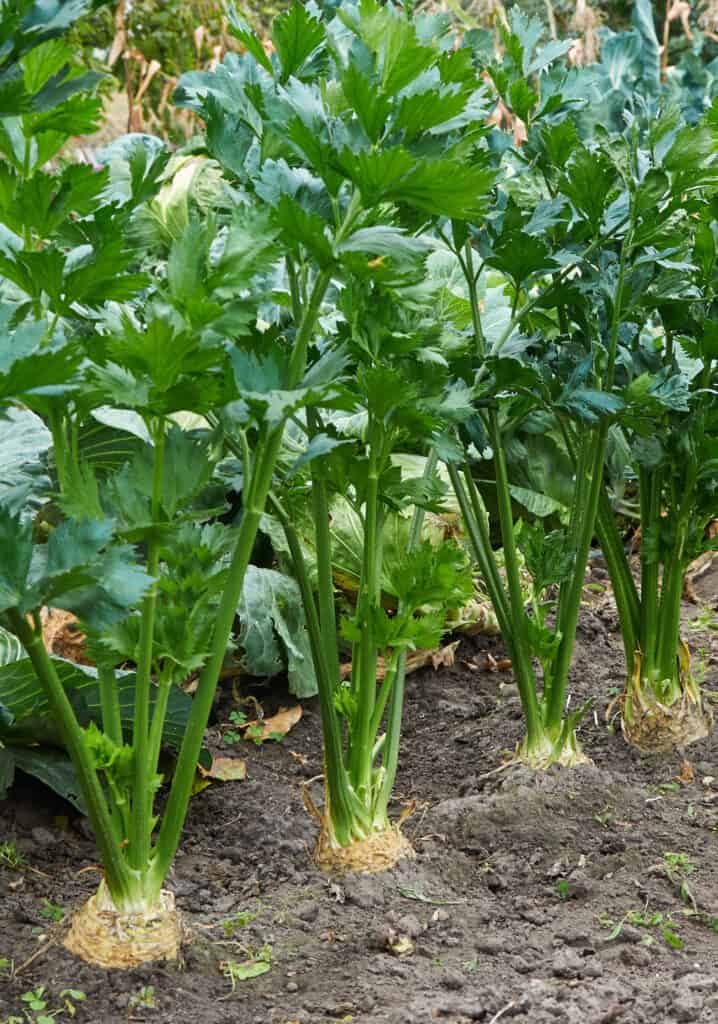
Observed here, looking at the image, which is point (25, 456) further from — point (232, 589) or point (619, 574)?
point (619, 574)

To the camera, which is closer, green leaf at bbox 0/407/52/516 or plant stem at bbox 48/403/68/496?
plant stem at bbox 48/403/68/496

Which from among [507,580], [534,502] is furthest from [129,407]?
[534,502]

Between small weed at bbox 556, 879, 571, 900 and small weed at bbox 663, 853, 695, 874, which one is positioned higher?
small weed at bbox 556, 879, 571, 900

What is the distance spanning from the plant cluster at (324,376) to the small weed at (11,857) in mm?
180

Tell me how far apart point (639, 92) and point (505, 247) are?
0.81 meters

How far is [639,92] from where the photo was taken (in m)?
2.52

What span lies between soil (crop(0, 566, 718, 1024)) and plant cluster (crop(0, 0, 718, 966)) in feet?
0.22

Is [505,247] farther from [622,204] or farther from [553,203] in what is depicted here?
[622,204]

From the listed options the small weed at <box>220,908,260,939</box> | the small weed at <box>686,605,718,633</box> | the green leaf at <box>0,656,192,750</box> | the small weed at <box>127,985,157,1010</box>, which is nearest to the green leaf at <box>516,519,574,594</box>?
the green leaf at <box>0,656,192,750</box>

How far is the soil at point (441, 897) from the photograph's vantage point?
62.6 inches

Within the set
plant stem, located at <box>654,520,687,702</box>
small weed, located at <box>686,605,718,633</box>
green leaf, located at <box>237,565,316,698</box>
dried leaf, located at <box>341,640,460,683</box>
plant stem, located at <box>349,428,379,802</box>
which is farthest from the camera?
small weed, located at <box>686,605,718,633</box>

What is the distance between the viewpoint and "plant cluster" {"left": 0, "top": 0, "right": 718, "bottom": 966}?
57.2 inches

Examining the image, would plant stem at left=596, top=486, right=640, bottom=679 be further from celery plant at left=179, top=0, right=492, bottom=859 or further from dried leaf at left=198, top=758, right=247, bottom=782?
dried leaf at left=198, top=758, right=247, bottom=782

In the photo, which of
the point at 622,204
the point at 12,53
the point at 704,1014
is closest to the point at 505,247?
the point at 622,204
